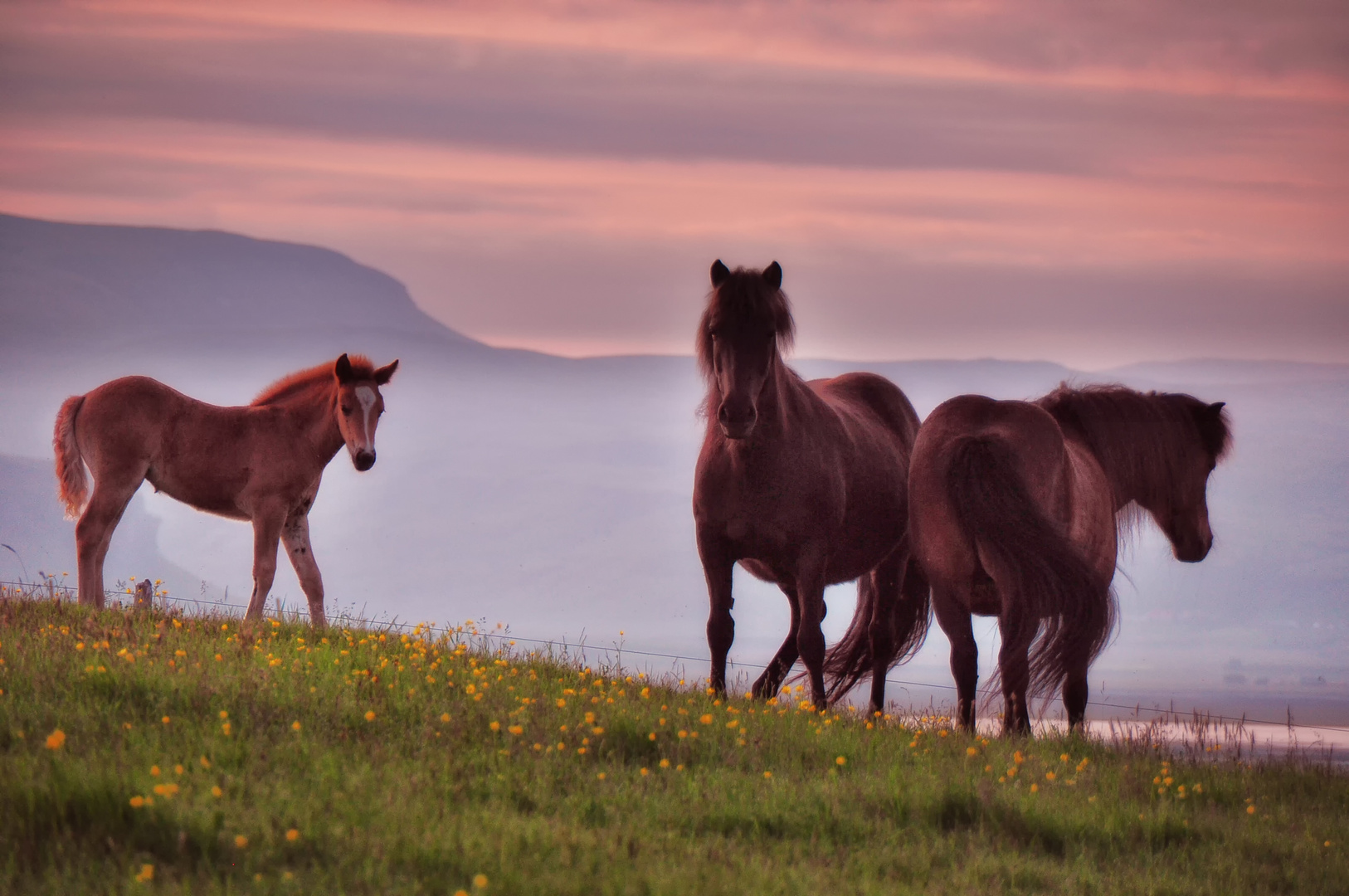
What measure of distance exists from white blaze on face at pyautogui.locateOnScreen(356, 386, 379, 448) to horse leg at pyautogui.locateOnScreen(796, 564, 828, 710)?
495cm

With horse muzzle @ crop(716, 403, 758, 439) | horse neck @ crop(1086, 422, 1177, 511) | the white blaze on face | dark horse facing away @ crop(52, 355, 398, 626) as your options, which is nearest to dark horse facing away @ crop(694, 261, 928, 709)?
horse muzzle @ crop(716, 403, 758, 439)

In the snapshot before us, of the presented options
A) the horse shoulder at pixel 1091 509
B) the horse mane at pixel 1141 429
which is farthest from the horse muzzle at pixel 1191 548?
the horse shoulder at pixel 1091 509

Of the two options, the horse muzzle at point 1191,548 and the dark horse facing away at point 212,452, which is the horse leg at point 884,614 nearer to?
the horse muzzle at point 1191,548

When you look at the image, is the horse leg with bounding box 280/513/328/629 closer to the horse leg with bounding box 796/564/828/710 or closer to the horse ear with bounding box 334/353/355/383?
the horse ear with bounding box 334/353/355/383

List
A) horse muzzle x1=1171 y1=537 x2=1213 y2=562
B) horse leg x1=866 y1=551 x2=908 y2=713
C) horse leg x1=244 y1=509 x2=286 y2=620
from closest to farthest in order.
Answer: horse muzzle x1=1171 y1=537 x2=1213 y2=562
horse leg x1=866 y1=551 x2=908 y2=713
horse leg x1=244 y1=509 x2=286 y2=620

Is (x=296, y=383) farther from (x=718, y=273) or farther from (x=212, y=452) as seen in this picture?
(x=718, y=273)

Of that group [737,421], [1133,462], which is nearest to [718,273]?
[737,421]

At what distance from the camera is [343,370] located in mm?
12570

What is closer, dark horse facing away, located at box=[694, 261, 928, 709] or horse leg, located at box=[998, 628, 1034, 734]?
horse leg, located at box=[998, 628, 1034, 734]

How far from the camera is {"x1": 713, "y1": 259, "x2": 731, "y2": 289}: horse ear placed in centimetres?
937

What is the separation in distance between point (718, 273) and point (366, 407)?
15.2 feet

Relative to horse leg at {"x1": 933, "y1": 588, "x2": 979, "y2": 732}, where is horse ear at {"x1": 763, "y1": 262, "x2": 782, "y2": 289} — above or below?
above

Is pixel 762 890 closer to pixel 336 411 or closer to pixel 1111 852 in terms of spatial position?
pixel 1111 852

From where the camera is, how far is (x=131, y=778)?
563 cm
